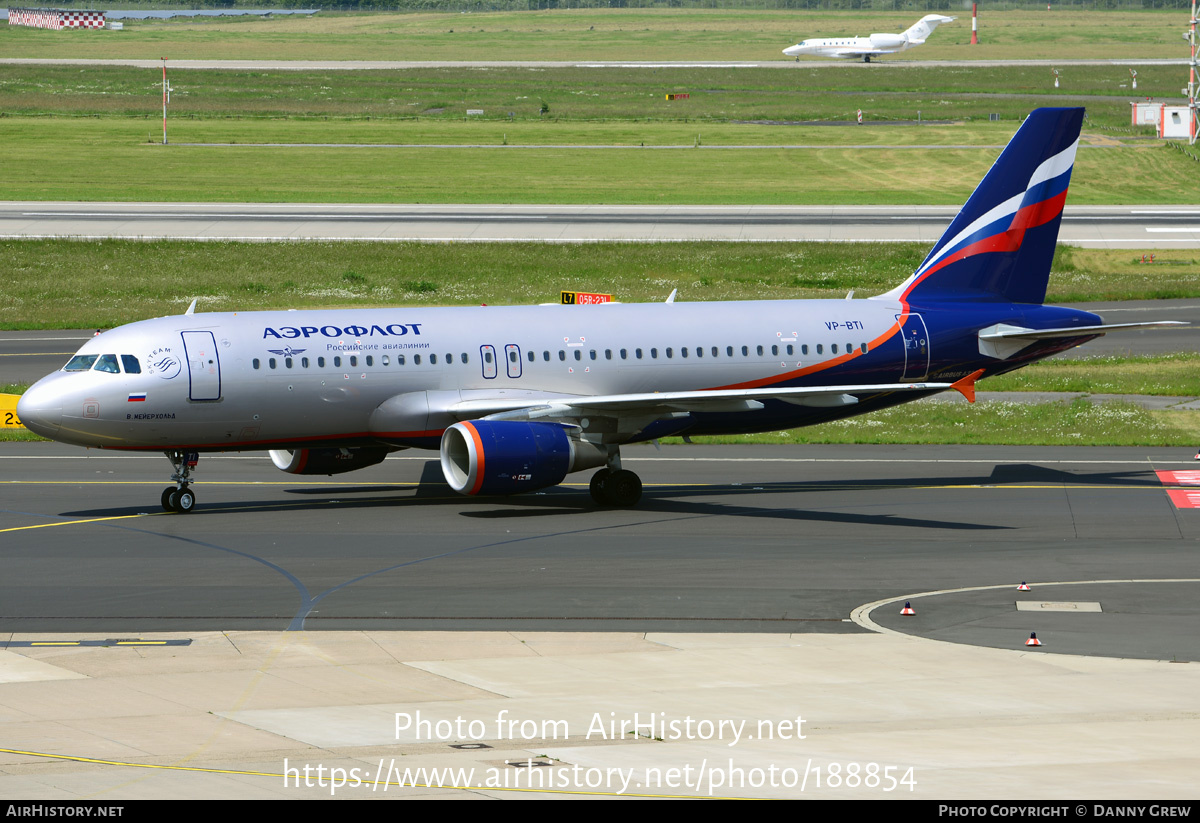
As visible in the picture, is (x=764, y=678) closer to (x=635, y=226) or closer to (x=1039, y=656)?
(x=1039, y=656)

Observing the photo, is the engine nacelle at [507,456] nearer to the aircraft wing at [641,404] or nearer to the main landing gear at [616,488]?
the aircraft wing at [641,404]

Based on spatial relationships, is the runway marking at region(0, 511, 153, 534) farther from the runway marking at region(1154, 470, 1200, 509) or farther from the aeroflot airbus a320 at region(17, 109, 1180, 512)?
the runway marking at region(1154, 470, 1200, 509)

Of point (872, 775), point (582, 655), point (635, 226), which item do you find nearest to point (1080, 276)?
point (635, 226)

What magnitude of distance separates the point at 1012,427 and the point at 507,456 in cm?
1944

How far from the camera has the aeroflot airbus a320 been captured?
106ft

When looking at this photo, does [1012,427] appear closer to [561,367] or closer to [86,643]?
[561,367]

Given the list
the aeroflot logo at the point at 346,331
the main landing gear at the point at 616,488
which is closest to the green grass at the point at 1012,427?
the main landing gear at the point at 616,488

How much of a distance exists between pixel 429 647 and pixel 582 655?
2.39 metres

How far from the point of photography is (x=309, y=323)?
3384 cm

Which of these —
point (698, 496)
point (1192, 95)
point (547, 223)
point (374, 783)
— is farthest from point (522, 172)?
point (374, 783)

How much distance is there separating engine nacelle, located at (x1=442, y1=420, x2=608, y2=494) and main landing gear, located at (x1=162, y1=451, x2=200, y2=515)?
619 cm

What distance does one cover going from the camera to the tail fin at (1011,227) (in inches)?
1506

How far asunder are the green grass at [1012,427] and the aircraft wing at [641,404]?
9.27 meters

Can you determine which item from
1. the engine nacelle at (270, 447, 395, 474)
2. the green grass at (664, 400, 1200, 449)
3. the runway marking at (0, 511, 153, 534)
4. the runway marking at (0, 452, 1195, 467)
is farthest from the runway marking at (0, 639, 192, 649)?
the green grass at (664, 400, 1200, 449)
